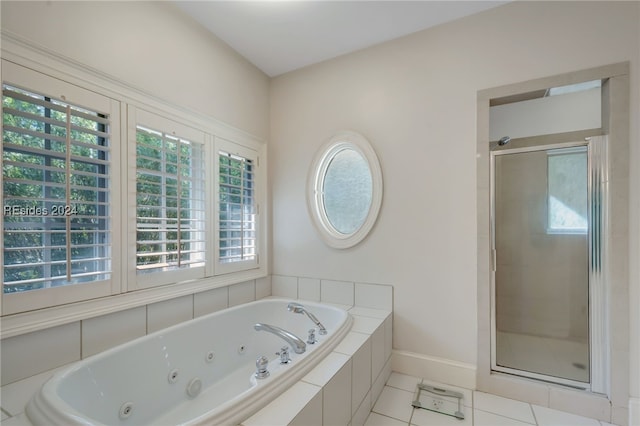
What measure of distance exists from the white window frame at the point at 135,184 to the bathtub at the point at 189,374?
286 mm

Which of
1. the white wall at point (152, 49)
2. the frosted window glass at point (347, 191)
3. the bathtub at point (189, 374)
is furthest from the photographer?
the frosted window glass at point (347, 191)

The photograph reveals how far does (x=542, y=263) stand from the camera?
1.96 m

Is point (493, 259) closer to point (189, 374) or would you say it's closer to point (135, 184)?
point (189, 374)

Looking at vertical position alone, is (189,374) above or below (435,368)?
above

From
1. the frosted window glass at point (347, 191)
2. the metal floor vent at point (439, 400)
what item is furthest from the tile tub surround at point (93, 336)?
the frosted window glass at point (347, 191)

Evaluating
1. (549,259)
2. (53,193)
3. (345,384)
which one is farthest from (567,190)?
(53,193)

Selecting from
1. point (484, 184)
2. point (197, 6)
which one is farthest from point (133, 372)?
point (484, 184)

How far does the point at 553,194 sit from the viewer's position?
1.84 metres

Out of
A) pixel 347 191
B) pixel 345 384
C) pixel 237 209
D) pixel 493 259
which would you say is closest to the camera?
pixel 345 384

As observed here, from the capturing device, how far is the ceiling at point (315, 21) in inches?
68.6

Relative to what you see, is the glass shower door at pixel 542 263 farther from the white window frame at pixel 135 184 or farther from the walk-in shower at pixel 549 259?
the white window frame at pixel 135 184

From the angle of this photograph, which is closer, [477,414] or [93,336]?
[93,336]

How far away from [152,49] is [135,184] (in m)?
0.81

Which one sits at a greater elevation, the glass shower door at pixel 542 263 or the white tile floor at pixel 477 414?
the glass shower door at pixel 542 263
